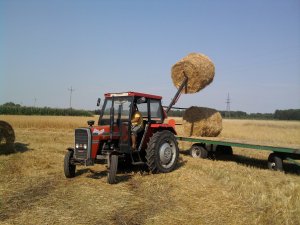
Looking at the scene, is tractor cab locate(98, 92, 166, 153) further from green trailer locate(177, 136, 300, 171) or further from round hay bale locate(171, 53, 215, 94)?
round hay bale locate(171, 53, 215, 94)

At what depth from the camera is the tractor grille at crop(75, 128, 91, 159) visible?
289 inches

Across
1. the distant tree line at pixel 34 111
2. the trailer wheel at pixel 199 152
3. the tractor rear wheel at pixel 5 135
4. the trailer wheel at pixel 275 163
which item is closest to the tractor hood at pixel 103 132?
the trailer wheel at pixel 199 152

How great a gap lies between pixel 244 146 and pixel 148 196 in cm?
427

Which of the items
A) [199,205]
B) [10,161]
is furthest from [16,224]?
[10,161]

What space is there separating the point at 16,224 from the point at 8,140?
6.79 metres

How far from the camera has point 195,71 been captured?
37.3 ft

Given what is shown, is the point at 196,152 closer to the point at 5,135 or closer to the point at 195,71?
the point at 195,71

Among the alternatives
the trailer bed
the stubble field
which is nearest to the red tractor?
the stubble field

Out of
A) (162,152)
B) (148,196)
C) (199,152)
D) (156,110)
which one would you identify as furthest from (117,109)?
(199,152)

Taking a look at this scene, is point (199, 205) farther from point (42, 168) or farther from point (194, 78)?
point (194, 78)

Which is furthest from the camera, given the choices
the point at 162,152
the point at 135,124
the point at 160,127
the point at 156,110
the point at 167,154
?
the point at 156,110

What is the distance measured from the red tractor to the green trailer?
190 cm

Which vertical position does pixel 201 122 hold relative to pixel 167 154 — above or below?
above

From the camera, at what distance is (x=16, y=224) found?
4.70m
